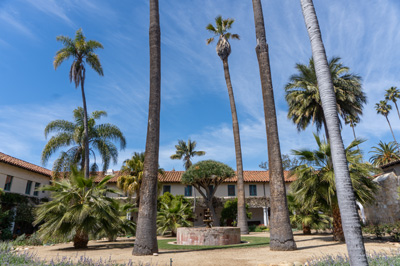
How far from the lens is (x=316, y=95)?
24328mm

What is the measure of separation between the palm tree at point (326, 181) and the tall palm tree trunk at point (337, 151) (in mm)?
9117

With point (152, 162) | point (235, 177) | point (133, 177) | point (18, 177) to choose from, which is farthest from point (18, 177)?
point (235, 177)

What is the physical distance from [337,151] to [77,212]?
35.0ft

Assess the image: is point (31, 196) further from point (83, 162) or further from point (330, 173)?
point (330, 173)

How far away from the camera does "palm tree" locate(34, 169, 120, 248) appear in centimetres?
1163

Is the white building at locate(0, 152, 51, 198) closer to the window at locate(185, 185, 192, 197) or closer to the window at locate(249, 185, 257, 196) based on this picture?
the window at locate(185, 185, 192, 197)

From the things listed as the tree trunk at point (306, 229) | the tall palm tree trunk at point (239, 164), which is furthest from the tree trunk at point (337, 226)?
the tall palm tree trunk at point (239, 164)

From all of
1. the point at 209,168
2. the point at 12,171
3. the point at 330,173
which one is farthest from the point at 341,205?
the point at 12,171

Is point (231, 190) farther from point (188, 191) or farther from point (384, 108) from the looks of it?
point (384, 108)

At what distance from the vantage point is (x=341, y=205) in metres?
4.64

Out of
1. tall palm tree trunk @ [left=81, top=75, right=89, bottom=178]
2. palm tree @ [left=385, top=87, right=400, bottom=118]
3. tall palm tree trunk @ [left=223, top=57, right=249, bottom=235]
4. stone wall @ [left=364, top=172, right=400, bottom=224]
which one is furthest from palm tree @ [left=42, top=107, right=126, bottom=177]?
palm tree @ [left=385, top=87, right=400, bottom=118]

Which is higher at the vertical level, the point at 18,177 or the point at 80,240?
the point at 18,177

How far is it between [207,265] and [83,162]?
20449mm

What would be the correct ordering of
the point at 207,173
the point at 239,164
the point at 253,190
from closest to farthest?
the point at 239,164, the point at 207,173, the point at 253,190
